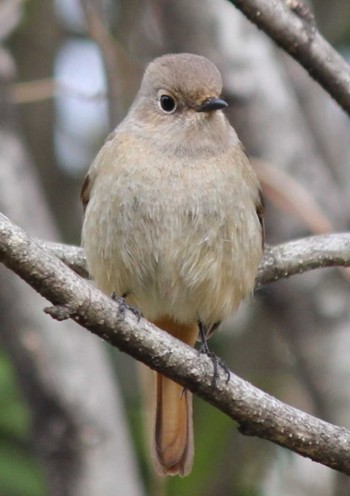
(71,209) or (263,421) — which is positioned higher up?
(71,209)

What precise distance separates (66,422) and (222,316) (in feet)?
4.13

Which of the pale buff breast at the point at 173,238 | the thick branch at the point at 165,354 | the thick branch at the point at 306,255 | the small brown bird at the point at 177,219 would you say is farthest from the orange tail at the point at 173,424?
the thick branch at the point at 165,354

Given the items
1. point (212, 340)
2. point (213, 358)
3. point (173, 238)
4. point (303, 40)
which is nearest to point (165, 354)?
point (213, 358)

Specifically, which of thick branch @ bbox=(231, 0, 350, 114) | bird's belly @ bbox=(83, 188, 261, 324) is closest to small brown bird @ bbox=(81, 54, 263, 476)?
bird's belly @ bbox=(83, 188, 261, 324)

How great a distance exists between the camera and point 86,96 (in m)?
5.53

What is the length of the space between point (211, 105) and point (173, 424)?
48.6 inches

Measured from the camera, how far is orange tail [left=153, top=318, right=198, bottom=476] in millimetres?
4473

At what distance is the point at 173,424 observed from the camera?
15.1 feet

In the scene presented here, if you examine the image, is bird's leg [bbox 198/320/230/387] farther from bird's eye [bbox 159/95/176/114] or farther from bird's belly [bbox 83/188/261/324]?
bird's eye [bbox 159/95/176/114]

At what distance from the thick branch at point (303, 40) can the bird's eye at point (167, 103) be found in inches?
33.6

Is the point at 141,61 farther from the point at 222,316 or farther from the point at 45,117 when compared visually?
the point at 222,316

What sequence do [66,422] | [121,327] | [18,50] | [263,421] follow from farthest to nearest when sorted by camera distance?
[18,50] → [66,422] → [263,421] → [121,327]

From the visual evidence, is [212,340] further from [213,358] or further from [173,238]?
[213,358]

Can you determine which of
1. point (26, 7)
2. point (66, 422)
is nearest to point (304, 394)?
point (66, 422)
